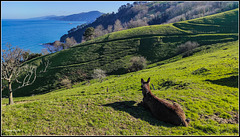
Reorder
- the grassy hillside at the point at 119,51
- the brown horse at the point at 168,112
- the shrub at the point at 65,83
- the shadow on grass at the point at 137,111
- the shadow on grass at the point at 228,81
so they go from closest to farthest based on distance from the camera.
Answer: the brown horse at the point at 168,112 → the shadow on grass at the point at 137,111 → the shadow on grass at the point at 228,81 → the shrub at the point at 65,83 → the grassy hillside at the point at 119,51

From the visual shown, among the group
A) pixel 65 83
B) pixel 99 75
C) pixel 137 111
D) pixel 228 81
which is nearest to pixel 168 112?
pixel 137 111

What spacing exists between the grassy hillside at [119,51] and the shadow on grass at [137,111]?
150 feet

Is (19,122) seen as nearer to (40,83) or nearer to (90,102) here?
(90,102)

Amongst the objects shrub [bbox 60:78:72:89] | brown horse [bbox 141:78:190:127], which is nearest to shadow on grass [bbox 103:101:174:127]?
brown horse [bbox 141:78:190:127]

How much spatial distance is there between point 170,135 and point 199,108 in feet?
20.1

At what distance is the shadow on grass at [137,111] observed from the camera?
39.5ft

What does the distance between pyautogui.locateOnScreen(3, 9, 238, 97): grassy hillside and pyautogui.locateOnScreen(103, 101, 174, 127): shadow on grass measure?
45868 millimetres

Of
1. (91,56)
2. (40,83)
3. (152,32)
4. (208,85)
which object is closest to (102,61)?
(91,56)

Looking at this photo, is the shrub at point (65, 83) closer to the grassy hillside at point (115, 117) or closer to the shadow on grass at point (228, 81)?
the grassy hillside at point (115, 117)

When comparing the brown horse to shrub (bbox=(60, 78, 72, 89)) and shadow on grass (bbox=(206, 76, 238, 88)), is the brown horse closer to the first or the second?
shadow on grass (bbox=(206, 76, 238, 88))

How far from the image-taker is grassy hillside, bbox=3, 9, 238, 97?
62.2 meters

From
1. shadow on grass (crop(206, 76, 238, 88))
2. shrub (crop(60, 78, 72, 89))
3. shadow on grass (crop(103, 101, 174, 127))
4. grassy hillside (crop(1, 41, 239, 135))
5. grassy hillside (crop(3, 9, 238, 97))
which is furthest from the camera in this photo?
grassy hillside (crop(3, 9, 238, 97))

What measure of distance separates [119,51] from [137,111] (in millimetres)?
66622

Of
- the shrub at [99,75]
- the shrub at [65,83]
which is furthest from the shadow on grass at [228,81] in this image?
the shrub at [65,83]
